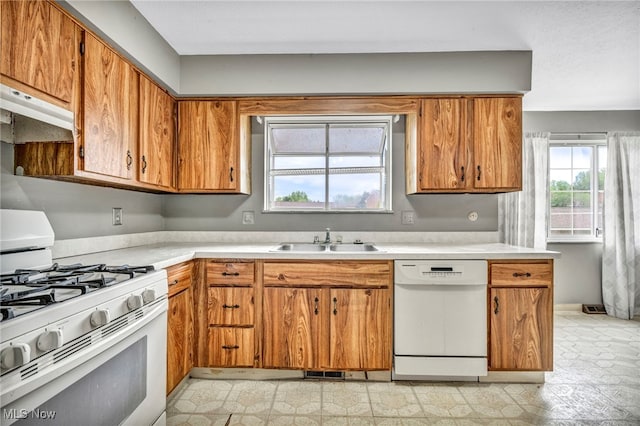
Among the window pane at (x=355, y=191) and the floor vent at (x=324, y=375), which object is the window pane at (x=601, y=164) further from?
the floor vent at (x=324, y=375)

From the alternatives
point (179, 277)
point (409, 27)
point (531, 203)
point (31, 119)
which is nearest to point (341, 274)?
point (179, 277)

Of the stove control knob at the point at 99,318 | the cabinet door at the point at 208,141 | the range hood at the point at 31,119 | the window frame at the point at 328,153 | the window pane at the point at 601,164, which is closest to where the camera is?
the stove control knob at the point at 99,318

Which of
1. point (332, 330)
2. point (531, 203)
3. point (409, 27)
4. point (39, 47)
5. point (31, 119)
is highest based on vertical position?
point (409, 27)

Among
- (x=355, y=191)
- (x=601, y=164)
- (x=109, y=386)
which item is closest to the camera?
(x=109, y=386)

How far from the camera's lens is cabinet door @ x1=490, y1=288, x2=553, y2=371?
2.21m

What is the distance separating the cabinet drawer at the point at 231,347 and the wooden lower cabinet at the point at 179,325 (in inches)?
6.0

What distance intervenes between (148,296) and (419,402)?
1.73 meters

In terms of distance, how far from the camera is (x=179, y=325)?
81.3 inches

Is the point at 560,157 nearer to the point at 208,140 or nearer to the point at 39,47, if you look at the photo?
the point at 208,140

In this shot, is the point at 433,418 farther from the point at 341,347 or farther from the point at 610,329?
the point at 610,329

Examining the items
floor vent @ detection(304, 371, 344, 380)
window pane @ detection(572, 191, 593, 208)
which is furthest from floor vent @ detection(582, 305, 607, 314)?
floor vent @ detection(304, 371, 344, 380)

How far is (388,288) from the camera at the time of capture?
88.2 inches

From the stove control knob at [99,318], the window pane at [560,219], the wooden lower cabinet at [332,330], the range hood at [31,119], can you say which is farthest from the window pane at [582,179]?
the range hood at [31,119]

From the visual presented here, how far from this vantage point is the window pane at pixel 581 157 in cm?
401
